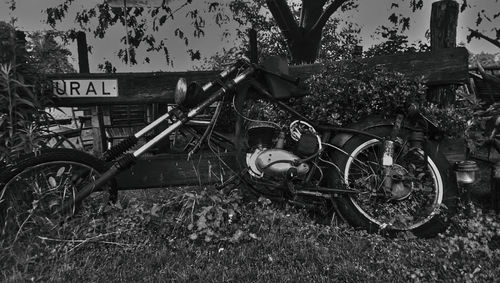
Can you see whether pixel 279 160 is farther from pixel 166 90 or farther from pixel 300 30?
pixel 300 30

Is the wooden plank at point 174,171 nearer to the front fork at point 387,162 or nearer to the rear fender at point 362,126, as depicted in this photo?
the rear fender at point 362,126

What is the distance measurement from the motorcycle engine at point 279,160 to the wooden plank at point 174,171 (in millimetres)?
307

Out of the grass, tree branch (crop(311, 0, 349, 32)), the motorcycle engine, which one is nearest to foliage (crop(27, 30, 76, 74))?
the grass

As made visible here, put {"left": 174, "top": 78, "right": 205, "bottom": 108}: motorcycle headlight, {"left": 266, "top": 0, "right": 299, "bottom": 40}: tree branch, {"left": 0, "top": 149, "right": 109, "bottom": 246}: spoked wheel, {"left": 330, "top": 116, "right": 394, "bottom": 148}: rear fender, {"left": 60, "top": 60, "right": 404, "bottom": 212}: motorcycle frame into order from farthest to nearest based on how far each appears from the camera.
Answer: {"left": 266, "top": 0, "right": 299, "bottom": 40}: tree branch, {"left": 330, "top": 116, "right": 394, "bottom": 148}: rear fender, {"left": 174, "top": 78, "right": 205, "bottom": 108}: motorcycle headlight, {"left": 60, "top": 60, "right": 404, "bottom": 212}: motorcycle frame, {"left": 0, "top": 149, "right": 109, "bottom": 246}: spoked wheel

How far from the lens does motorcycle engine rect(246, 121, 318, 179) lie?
11.4 ft

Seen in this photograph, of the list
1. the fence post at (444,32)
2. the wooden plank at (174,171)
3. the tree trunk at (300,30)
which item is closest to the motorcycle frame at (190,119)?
the wooden plank at (174,171)

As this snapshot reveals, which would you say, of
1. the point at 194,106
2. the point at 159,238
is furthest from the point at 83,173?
the point at 194,106

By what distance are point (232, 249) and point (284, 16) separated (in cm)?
737

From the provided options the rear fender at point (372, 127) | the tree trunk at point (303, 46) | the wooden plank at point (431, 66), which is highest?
the tree trunk at point (303, 46)

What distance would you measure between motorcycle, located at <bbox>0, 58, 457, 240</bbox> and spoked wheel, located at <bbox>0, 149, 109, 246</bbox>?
0.09 feet

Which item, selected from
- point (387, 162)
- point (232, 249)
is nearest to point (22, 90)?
point (232, 249)

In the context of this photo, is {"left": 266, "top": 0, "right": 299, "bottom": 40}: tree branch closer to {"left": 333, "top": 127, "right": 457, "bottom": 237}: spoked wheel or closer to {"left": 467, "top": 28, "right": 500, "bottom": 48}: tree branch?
{"left": 467, "top": 28, "right": 500, "bottom": 48}: tree branch

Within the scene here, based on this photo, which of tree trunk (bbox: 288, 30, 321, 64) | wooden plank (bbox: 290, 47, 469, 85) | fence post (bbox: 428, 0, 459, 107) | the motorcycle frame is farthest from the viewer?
tree trunk (bbox: 288, 30, 321, 64)

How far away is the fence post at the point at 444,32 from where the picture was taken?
4380 millimetres
